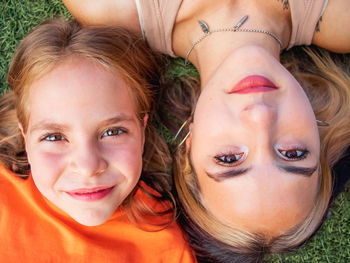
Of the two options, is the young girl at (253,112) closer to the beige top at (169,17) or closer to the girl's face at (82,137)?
the beige top at (169,17)

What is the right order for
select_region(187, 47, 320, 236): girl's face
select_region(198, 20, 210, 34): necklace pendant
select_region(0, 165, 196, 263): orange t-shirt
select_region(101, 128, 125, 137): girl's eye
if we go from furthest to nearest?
1. select_region(198, 20, 210, 34): necklace pendant
2. select_region(0, 165, 196, 263): orange t-shirt
3. select_region(101, 128, 125, 137): girl's eye
4. select_region(187, 47, 320, 236): girl's face

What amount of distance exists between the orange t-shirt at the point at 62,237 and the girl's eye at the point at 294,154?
86 cm

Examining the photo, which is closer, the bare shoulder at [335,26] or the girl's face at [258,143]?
the girl's face at [258,143]

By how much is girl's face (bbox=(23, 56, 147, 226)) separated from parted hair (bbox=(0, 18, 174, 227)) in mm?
72

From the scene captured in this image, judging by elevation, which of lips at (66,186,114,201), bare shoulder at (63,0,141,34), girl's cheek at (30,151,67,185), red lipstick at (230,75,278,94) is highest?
bare shoulder at (63,0,141,34)

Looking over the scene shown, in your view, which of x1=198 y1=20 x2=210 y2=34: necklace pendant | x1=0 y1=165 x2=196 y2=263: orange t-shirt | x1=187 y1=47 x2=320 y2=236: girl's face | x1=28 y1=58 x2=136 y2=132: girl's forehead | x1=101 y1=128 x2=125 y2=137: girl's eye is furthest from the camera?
x1=198 y1=20 x2=210 y2=34: necklace pendant

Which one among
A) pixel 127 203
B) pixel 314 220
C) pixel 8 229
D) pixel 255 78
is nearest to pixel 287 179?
pixel 255 78

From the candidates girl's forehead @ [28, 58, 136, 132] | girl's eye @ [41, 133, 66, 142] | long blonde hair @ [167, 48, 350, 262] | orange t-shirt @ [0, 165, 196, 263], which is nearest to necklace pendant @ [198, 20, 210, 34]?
long blonde hair @ [167, 48, 350, 262]

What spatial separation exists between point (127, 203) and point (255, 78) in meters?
1.08

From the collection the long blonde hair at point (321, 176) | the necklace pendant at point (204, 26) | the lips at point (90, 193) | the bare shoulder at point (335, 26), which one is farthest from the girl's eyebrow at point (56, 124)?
the bare shoulder at point (335, 26)

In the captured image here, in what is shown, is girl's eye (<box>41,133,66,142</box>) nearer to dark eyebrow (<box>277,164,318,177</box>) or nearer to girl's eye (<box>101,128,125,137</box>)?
girl's eye (<box>101,128,125,137</box>)

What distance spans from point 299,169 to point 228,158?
0.34 metres

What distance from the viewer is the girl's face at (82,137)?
5.89 ft

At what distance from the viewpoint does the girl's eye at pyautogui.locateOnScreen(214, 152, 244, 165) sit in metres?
1.74
